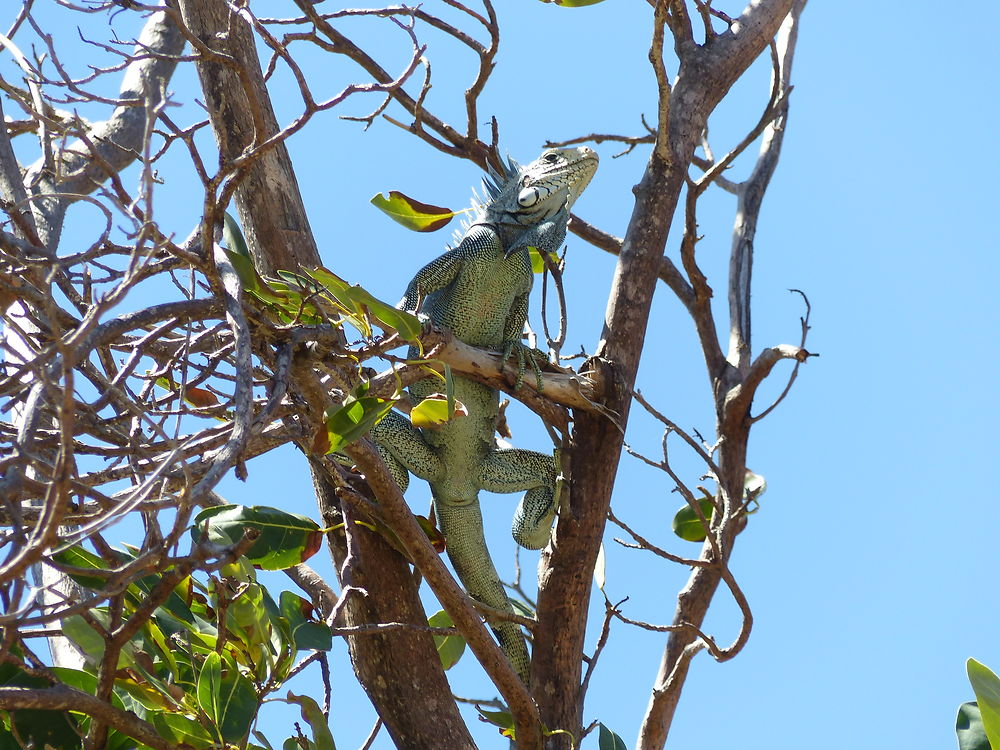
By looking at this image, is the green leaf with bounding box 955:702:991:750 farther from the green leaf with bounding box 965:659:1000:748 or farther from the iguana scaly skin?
the iguana scaly skin

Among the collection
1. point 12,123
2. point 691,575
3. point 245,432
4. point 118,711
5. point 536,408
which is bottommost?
point 118,711

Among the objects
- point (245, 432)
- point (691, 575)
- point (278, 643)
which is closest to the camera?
point (245, 432)

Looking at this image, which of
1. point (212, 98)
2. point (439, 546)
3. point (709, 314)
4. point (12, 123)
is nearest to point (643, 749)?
point (439, 546)

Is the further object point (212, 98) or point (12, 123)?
point (12, 123)

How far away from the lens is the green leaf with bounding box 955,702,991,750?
2191mm

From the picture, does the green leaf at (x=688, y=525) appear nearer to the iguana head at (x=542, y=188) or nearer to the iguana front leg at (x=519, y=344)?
the iguana front leg at (x=519, y=344)

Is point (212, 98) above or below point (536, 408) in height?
above

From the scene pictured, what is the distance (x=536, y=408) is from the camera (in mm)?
3443

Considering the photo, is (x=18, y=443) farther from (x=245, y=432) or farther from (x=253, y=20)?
(x=253, y=20)

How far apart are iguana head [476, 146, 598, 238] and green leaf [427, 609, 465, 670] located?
Result: 140cm

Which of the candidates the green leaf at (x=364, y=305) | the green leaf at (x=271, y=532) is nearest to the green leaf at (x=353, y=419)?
the green leaf at (x=364, y=305)

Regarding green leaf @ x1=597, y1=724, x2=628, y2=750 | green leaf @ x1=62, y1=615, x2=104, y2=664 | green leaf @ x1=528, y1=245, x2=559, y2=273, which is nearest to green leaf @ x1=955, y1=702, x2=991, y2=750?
green leaf @ x1=597, y1=724, x2=628, y2=750

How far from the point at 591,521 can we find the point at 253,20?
1.80 m

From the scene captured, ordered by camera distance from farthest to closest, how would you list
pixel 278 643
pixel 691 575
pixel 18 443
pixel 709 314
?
pixel 709 314, pixel 691 575, pixel 278 643, pixel 18 443
